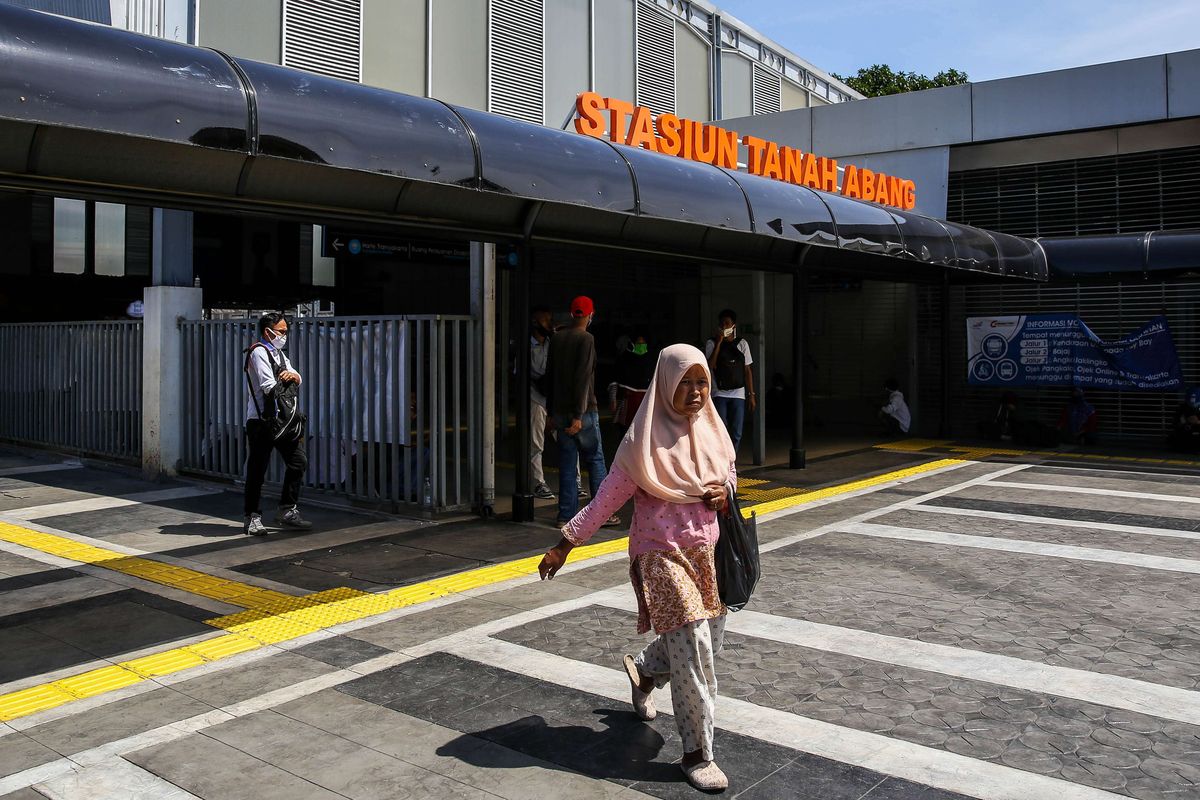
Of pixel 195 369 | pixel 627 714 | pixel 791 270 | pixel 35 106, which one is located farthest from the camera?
pixel 791 270

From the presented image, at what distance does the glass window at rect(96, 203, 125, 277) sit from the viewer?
15.9 m

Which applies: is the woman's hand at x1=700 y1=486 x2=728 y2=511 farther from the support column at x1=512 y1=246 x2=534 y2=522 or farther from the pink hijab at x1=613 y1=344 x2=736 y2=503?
the support column at x1=512 y1=246 x2=534 y2=522

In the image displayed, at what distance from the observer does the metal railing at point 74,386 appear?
12.4 meters

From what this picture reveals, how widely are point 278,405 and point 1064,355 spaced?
13.0m

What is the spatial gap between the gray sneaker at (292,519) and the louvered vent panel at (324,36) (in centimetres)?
928

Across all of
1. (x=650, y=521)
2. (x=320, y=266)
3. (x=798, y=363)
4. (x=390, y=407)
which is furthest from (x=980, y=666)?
(x=320, y=266)

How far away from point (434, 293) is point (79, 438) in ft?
23.0

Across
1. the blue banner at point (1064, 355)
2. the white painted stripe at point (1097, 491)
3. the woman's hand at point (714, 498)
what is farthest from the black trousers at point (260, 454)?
the blue banner at point (1064, 355)

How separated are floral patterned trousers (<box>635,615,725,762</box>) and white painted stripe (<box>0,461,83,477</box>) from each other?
11.3 metres

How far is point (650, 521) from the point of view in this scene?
3900mm

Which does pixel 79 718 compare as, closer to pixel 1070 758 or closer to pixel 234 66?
pixel 234 66

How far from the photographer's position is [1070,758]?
3.87 meters

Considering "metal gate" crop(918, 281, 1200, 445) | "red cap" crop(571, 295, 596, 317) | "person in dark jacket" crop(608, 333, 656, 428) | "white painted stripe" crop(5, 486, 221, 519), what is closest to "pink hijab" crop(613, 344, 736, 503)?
"red cap" crop(571, 295, 596, 317)

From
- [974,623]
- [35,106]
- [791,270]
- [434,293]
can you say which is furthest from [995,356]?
[35,106]
